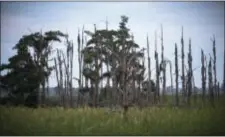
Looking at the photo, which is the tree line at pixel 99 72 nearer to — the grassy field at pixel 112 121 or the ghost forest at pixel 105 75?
the ghost forest at pixel 105 75

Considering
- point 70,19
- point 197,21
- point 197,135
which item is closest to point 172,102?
point 197,135

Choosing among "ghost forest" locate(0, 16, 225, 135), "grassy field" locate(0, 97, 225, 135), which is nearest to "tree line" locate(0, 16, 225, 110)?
"ghost forest" locate(0, 16, 225, 135)

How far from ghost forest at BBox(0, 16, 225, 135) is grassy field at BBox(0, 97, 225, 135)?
0.25 ft

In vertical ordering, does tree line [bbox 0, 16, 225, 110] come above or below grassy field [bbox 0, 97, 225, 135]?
above

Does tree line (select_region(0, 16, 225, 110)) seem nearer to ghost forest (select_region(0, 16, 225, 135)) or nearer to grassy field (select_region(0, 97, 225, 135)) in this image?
ghost forest (select_region(0, 16, 225, 135))

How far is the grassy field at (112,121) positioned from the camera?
27.1 ft

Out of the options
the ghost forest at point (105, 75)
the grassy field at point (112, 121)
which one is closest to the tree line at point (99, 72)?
the ghost forest at point (105, 75)

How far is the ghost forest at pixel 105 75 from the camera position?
8305 millimetres

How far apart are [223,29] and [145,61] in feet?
3.67

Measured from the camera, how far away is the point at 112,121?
829cm

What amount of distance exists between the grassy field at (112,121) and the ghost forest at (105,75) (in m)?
0.08

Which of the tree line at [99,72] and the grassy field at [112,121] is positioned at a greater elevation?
the tree line at [99,72]

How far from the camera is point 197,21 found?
838 centimetres

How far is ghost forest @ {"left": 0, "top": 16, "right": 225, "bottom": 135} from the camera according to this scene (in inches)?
327
